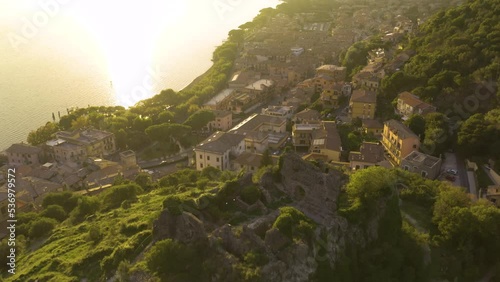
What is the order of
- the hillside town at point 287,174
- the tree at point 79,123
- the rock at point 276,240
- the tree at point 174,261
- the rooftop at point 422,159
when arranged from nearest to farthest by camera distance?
the tree at point 174,261
the rock at point 276,240
the hillside town at point 287,174
the rooftop at point 422,159
the tree at point 79,123

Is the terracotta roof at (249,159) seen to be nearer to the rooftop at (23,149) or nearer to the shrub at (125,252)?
the shrub at (125,252)

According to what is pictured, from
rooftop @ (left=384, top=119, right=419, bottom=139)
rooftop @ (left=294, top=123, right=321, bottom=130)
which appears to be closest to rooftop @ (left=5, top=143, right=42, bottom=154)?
rooftop @ (left=294, top=123, right=321, bottom=130)

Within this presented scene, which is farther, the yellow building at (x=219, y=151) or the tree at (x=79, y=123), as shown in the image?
the tree at (x=79, y=123)

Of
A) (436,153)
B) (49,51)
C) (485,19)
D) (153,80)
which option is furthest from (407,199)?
(49,51)

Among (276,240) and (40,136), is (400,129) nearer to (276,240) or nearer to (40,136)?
(276,240)

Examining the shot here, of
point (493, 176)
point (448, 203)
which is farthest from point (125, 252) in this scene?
point (493, 176)

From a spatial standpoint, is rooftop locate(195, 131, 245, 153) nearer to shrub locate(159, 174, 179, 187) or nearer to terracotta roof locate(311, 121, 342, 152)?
shrub locate(159, 174, 179, 187)

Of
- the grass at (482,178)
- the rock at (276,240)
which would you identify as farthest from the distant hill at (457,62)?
the rock at (276,240)
